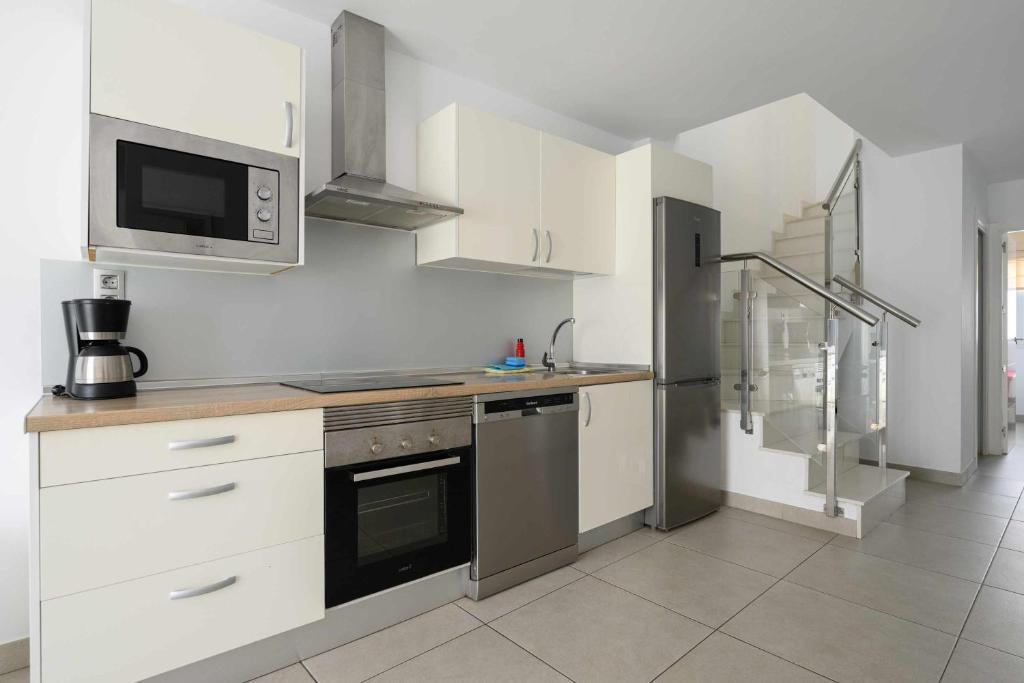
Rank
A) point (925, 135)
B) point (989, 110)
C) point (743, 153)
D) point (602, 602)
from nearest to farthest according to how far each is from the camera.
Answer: point (602, 602)
point (989, 110)
point (925, 135)
point (743, 153)

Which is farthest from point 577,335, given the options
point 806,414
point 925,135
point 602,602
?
point 925,135

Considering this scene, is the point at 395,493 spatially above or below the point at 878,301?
below

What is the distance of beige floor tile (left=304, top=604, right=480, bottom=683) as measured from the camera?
178 centimetres

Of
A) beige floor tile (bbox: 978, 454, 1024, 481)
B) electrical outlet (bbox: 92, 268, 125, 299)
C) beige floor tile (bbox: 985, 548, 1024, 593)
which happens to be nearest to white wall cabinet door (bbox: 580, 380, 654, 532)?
beige floor tile (bbox: 985, 548, 1024, 593)

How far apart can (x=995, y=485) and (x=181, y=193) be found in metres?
5.49

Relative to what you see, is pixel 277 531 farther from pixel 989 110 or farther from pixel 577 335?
pixel 989 110

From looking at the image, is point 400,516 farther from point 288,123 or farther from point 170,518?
point 288,123

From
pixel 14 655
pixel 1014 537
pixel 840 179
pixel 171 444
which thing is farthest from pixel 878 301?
pixel 14 655

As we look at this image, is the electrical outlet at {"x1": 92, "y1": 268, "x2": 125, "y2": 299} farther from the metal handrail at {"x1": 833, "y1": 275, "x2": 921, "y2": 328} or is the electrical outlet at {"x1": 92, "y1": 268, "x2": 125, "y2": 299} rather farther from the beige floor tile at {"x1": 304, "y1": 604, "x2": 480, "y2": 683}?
the metal handrail at {"x1": 833, "y1": 275, "x2": 921, "y2": 328}

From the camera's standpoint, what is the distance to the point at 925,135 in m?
3.94

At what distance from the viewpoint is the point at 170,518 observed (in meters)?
1.55

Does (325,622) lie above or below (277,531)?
below

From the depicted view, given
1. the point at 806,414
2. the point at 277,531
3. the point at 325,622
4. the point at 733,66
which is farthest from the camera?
the point at 806,414

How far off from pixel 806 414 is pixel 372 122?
2.86 meters
